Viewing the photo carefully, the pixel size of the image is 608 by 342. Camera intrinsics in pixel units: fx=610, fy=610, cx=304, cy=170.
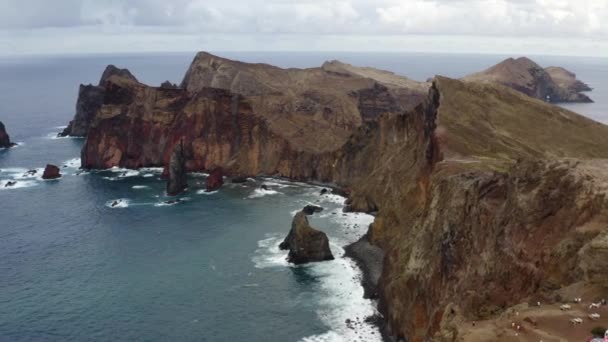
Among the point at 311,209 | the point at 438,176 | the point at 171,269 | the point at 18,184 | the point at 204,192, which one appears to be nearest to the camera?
the point at 438,176

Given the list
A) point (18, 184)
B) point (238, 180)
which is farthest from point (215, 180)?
point (18, 184)

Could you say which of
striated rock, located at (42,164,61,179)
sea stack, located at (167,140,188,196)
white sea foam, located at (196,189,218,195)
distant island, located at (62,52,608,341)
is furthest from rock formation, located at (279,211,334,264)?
striated rock, located at (42,164,61,179)

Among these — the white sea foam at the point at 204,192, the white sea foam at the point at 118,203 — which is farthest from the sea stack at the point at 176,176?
the white sea foam at the point at 118,203

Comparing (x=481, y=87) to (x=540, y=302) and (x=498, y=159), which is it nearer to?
(x=498, y=159)

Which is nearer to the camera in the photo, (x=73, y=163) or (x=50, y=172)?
(x=50, y=172)

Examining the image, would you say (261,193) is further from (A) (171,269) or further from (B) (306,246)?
(A) (171,269)

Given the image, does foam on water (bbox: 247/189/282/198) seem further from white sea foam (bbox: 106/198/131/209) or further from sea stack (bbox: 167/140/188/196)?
white sea foam (bbox: 106/198/131/209)
